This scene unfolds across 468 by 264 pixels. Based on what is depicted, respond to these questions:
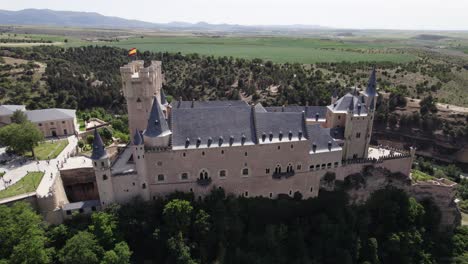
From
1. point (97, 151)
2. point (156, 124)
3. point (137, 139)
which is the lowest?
point (97, 151)

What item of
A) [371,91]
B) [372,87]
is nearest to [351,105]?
[371,91]

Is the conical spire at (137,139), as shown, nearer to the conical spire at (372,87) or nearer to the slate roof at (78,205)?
the slate roof at (78,205)

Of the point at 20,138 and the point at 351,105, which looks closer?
the point at 351,105

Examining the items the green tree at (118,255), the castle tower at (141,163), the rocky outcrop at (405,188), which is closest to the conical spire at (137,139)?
the castle tower at (141,163)

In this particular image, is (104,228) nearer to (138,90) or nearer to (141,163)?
(141,163)

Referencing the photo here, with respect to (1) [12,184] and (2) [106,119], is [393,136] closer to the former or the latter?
(2) [106,119]

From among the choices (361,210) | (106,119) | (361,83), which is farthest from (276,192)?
(361,83)
